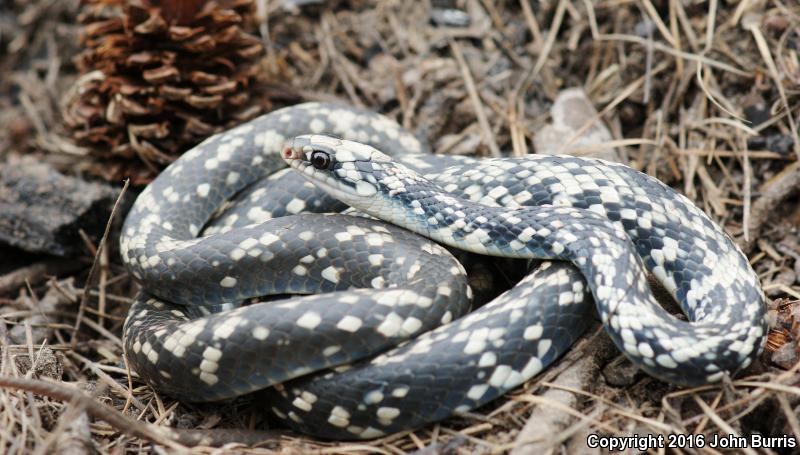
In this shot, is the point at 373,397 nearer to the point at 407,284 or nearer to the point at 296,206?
the point at 407,284

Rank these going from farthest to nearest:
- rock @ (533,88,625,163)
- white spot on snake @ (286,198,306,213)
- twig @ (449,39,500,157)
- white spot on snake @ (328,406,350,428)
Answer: twig @ (449,39,500,157), rock @ (533,88,625,163), white spot on snake @ (286,198,306,213), white spot on snake @ (328,406,350,428)

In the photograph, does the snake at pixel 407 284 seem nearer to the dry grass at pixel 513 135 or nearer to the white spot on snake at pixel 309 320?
the white spot on snake at pixel 309 320

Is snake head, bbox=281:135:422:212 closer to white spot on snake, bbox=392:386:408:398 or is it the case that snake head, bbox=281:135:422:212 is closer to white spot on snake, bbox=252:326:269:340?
white spot on snake, bbox=252:326:269:340

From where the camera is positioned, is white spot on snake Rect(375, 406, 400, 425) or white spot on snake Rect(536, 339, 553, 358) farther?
white spot on snake Rect(536, 339, 553, 358)

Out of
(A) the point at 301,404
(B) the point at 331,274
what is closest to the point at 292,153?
(B) the point at 331,274

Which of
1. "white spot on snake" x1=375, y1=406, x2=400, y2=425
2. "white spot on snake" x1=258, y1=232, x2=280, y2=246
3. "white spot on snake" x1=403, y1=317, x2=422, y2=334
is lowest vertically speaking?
"white spot on snake" x1=375, y1=406, x2=400, y2=425

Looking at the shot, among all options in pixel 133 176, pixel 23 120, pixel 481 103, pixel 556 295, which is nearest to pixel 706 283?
pixel 556 295

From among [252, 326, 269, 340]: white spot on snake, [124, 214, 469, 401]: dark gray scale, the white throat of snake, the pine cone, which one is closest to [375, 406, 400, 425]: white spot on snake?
[124, 214, 469, 401]: dark gray scale

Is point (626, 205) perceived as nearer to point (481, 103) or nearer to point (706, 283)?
point (706, 283)
